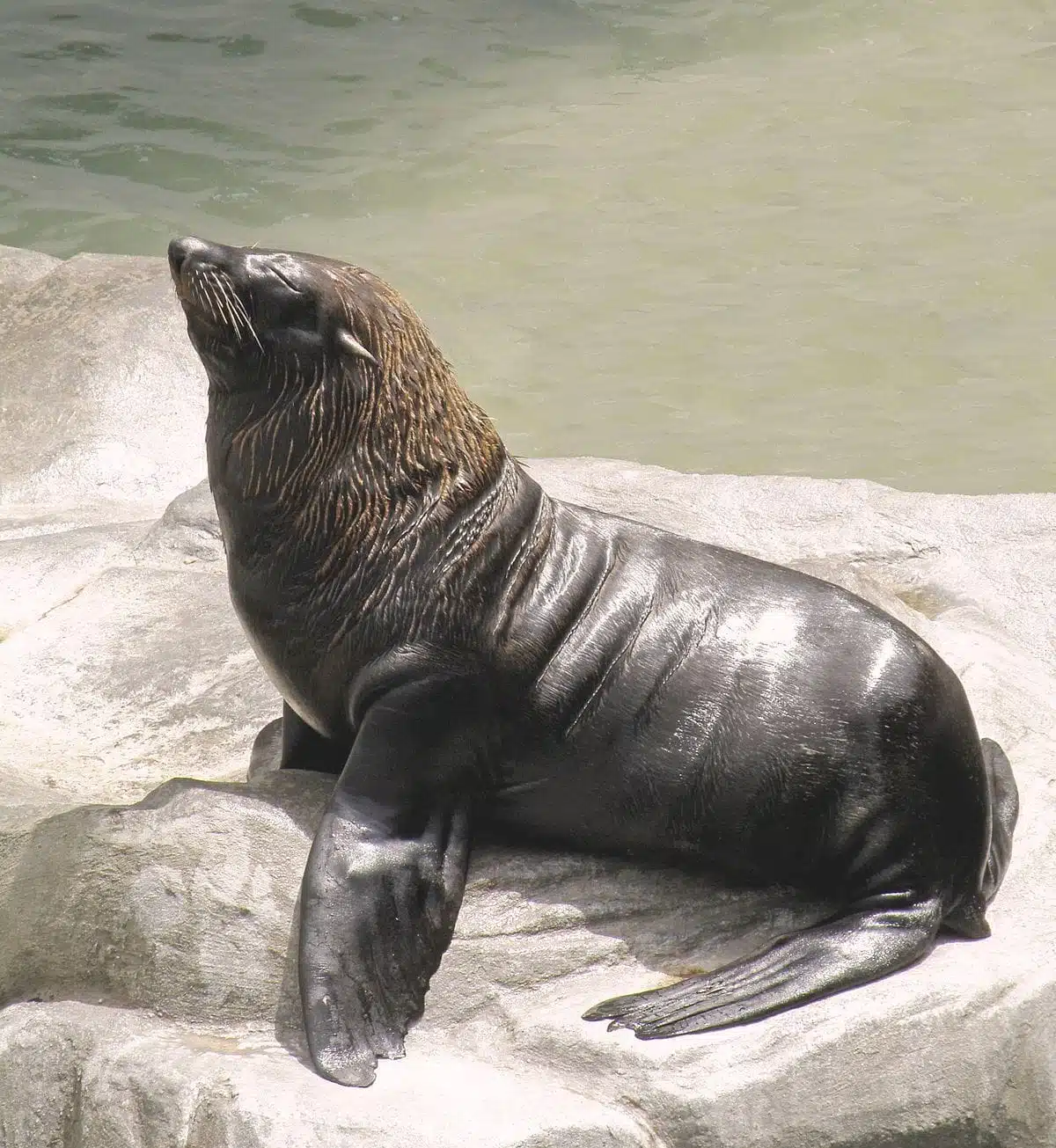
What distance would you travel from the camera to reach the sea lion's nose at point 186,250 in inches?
169

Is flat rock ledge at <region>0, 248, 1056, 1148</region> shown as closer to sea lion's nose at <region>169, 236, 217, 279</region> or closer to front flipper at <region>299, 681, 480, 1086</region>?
front flipper at <region>299, 681, 480, 1086</region>

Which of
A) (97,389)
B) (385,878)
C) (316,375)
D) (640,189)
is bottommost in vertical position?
(97,389)

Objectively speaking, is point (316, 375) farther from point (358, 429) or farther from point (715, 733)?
point (715, 733)

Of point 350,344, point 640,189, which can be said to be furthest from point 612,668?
point 640,189

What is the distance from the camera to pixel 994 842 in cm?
468

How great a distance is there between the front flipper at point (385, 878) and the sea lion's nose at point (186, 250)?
45.9 inches

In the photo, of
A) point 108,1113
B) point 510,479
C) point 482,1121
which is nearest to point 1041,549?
point 510,479

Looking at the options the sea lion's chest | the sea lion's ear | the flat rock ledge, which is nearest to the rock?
the flat rock ledge

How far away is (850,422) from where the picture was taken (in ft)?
33.6

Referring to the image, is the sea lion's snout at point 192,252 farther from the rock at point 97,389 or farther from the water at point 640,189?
the water at point 640,189

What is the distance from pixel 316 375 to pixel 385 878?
4.08 feet

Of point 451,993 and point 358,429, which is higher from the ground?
point 358,429

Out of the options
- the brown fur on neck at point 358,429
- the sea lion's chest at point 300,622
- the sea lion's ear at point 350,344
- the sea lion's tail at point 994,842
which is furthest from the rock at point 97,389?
the sea lion's tail at point 994,842

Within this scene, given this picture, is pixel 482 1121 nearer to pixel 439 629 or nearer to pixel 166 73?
pixel 439 629
